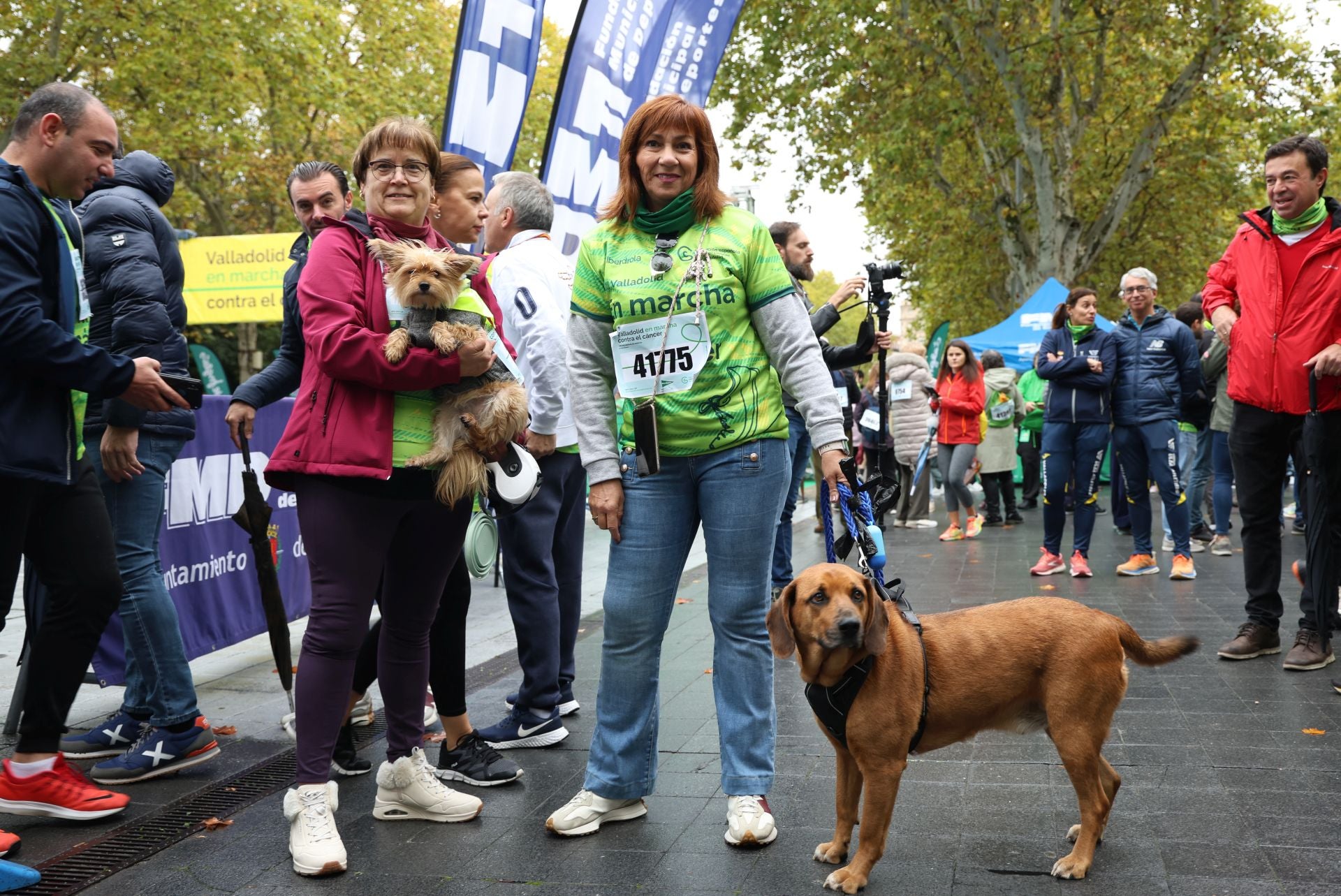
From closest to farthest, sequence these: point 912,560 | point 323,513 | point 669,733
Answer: point 323,513 → point 669,733 → point 912,560

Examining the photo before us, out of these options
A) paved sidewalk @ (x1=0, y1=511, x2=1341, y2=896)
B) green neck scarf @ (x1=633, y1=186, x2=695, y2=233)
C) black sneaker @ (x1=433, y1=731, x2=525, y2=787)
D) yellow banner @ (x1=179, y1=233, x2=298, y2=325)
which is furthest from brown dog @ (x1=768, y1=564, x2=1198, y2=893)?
yellow banner @ (x1=179, y1=233, x2=298, y2=325)

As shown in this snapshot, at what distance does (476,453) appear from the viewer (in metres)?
3.67

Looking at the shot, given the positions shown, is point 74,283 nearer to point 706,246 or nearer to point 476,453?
point 476,453

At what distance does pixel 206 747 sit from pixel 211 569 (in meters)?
1.76

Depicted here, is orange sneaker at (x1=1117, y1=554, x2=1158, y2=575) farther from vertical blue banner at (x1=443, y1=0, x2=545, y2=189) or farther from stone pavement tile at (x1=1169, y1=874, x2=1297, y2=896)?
stone pavement tile at (x1=1169, y1=874, x2=1297, y2=896)

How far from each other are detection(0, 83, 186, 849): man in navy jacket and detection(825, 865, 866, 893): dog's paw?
2.36 meters

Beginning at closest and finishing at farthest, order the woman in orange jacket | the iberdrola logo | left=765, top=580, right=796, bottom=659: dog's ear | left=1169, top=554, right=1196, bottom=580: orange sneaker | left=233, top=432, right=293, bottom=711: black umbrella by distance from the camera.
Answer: left=765, top=580, right=796, bottom=659: dog's ear
left=233, top=432, right=293, bottom=711: black umbrella
the iberdrola logo
left=1169, top=554, right=1196, bottom=580: orange sneaker
the woman in orange jacket

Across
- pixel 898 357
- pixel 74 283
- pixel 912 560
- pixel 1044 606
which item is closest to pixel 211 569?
pixel 74 283

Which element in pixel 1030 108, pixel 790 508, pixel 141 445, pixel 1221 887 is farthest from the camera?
pixel 1030 108

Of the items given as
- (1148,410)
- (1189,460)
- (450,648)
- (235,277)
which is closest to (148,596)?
(450,648)

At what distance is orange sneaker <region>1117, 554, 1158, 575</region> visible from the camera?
31.2ft

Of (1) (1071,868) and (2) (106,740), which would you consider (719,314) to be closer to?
(1) (1071,868)

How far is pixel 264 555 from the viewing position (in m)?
4.64

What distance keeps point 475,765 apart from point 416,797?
0.43 m
